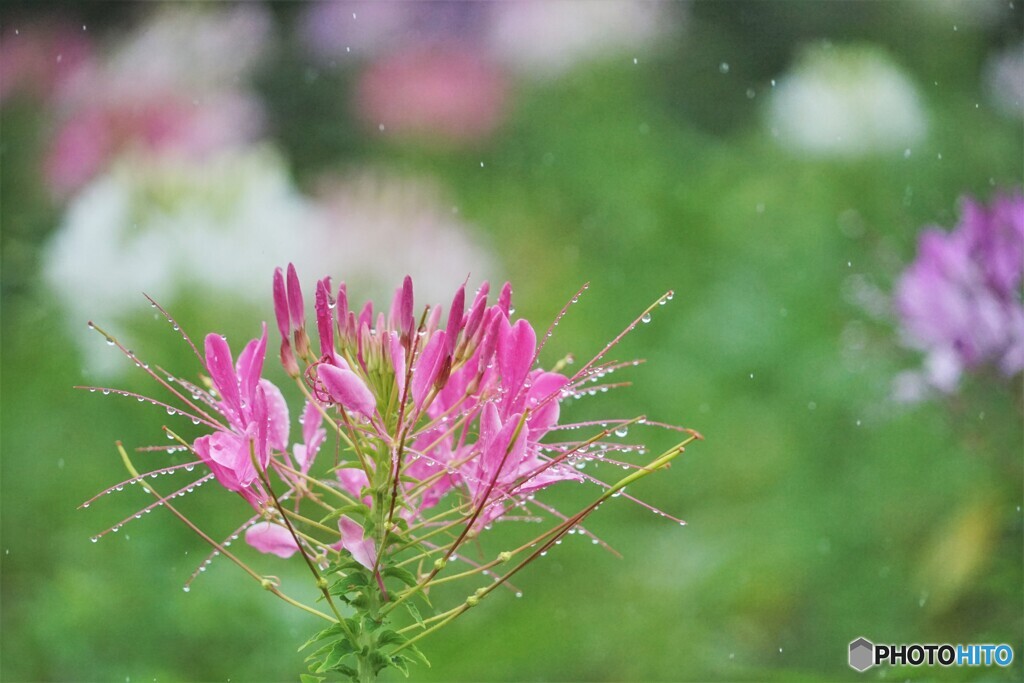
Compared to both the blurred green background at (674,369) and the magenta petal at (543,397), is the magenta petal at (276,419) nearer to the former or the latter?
the magenta petal at (543,397)

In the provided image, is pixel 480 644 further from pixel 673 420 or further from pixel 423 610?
pixel 673 420

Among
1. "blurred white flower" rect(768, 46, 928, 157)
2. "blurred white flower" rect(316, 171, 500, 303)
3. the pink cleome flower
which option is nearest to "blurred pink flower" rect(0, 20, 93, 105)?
"blurred white flower" rect(316, 171, 500, 303)

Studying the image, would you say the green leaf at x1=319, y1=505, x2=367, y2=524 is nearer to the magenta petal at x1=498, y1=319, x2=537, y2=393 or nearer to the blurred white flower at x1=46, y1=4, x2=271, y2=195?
the magenta petal at x1=498, y1=319, x2=537, y2=393

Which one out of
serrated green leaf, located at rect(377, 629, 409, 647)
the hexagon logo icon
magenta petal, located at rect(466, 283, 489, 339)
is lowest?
serrated green leaf, located at rect(377, 629, 409, 647)

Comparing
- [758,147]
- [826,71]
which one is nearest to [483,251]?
[758,147]

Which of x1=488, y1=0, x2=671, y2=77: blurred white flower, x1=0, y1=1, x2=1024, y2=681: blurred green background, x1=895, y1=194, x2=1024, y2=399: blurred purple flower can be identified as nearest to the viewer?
x1=895, y1=194, x2=1024, y2=399: blurred purple flower

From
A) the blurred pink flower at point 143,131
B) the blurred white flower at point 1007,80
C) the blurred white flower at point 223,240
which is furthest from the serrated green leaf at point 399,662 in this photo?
the blurred white flower at point 1007,80
